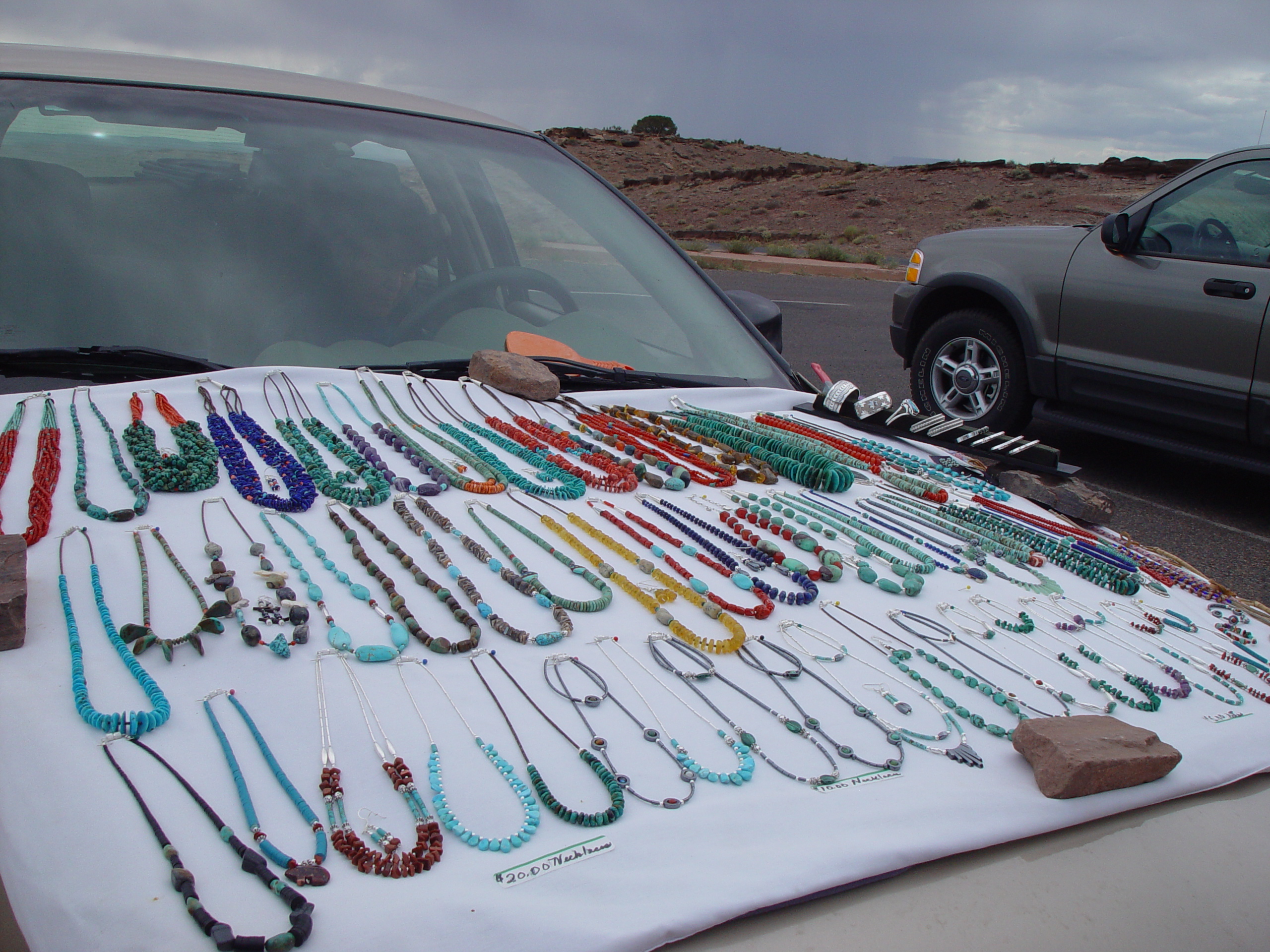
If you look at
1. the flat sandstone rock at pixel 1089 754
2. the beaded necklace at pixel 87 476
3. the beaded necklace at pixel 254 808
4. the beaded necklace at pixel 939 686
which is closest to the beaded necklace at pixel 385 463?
the beaded necklace at pixel 87 476

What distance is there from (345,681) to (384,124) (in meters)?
2.06

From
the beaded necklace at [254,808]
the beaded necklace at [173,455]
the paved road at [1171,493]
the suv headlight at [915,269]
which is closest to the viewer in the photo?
the beaded necklace at [254,808]

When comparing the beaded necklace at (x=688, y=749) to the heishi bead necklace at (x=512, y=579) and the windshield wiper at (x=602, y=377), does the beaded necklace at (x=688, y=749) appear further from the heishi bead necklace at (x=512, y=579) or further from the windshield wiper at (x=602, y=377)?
the windshield wiper at (x=602, y=377)

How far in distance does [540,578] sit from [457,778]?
1.93ft

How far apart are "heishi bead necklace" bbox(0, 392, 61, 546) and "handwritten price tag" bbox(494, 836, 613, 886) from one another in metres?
1.07

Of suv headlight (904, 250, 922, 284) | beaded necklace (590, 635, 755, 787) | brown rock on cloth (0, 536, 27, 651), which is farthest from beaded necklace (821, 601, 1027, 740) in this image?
suv headlight (904, 250, 922, 284)

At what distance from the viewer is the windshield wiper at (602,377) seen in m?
2.66

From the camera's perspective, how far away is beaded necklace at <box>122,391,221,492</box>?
1.87m

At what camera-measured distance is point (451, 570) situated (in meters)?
1.73

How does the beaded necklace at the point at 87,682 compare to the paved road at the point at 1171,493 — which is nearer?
the beaded necklace at the point at 87,682

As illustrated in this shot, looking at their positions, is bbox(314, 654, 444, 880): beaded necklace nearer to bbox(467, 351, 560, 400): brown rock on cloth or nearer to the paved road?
bbox(467, 351, 560, 400): brown rock on cloth

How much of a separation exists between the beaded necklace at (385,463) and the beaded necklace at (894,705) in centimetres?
87

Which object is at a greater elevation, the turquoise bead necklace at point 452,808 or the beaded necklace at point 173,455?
the beaded necklace at point 173,455

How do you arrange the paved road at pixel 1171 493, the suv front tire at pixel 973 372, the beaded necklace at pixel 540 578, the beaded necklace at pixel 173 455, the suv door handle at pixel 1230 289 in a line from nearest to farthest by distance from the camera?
the beaded necklace at pixel 540 578, the beaded necklace at pixel 173 455, the paved road at pixel 1171 493, the suv door handle at pixel 1230 289, the suv front tire at pixel 973 372
